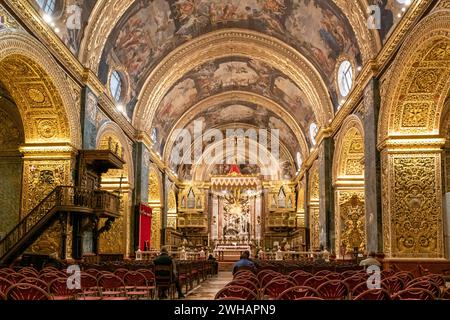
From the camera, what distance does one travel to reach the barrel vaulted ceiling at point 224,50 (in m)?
17.3

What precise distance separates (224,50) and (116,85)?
6.95m

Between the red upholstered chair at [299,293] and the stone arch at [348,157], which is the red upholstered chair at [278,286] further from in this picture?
the stone arch at [348,157]

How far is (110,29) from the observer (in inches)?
747

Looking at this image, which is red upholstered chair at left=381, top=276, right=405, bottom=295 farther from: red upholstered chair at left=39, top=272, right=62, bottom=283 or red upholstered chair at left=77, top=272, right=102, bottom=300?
red upholstered chair at left=39, top=272, right=62, bottom=283

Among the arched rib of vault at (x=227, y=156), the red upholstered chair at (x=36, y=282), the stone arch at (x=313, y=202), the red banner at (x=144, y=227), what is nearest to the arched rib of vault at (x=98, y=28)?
the red banner at (x=144, y=227)

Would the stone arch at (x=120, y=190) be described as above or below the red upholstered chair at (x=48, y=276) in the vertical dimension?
above

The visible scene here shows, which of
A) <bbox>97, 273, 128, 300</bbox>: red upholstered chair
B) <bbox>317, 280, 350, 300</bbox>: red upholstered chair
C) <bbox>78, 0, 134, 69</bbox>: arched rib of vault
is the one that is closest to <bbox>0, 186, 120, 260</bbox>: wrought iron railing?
<bbox>78, 0, 134, 69</bbox>: arched rib of vault

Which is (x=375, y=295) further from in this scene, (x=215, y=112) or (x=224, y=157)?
(x=224, y=157)

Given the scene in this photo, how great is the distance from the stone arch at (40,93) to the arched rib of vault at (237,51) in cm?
862

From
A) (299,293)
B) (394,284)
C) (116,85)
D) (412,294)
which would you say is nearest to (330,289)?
(299,293)

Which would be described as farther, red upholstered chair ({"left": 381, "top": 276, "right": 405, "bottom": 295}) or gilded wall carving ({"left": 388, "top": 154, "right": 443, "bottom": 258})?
gilded wall carving ({"left": 388, "top": 154, "right": 443, "bottom": 258})

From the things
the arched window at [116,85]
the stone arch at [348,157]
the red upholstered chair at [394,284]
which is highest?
the arched window at [116,85]

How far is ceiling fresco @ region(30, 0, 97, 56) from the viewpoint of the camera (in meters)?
15.0

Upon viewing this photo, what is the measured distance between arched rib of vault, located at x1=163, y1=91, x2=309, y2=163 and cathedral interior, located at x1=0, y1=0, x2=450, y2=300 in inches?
6.0
